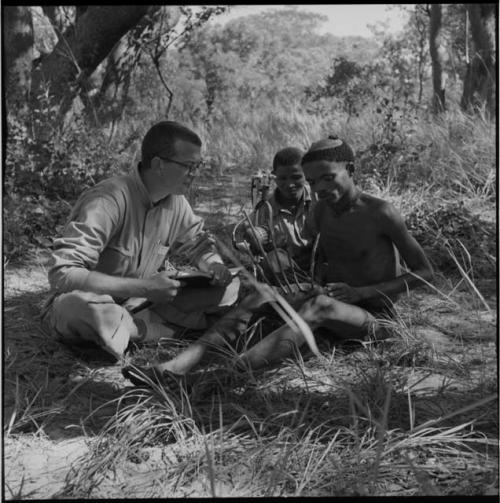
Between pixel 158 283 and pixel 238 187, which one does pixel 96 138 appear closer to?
pixel 238 187

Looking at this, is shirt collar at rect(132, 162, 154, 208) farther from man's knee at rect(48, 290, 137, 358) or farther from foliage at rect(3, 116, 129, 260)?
foliage at rect(3, 116, 129, 260)

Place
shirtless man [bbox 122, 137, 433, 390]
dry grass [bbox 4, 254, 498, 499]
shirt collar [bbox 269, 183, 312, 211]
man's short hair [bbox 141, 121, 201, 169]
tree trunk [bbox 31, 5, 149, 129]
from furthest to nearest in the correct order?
tree trunk [bbox 31, 5, 149, 129]
shirt collar [bbox 269, 183, 312, 211]
man's short hair [bbox 141, 121, 201, 169]
shirtless man [bbox 122, 137, 433, 390]
dry grass [bbox 4, 254, 498, 499]

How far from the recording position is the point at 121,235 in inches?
122

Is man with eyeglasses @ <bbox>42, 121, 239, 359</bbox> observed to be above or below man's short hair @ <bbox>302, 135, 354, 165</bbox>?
below

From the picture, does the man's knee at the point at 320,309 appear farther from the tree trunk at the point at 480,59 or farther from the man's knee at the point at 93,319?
the tree trunk at the point at 480,59

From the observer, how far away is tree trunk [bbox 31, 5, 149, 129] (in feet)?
20.5

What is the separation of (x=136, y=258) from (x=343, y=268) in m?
0.94

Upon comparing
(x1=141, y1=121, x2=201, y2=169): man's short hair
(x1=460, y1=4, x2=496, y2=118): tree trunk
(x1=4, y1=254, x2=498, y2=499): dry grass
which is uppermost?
(x1=460, y1=4, x2=496, y2=118): tree trunk

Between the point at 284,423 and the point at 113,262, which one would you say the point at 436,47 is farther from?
the point at 284,423

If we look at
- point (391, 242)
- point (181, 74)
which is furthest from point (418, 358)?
point (181, 74)

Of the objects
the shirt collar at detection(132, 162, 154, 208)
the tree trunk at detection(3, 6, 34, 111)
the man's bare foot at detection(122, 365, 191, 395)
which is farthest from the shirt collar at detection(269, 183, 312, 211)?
the tree trunk at detection(3, 6, 34, 111)

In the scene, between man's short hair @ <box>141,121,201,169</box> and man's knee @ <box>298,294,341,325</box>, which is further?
man's short hair @ <box>141,121,201,169</box>

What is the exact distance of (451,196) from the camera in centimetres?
535

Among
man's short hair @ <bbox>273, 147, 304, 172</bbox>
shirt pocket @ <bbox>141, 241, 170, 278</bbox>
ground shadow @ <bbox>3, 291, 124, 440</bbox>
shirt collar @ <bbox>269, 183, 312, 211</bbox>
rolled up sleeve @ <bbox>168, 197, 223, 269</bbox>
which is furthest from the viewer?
shirt collar @ <bbox>269, 183, 312, 211</bbox>
